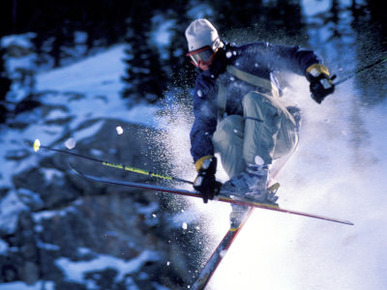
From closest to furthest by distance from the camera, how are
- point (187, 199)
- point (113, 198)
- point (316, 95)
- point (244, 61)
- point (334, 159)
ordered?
point (316, 95)
point (244, 61)
point (334, 159)
point (187, 199)
point (113, 198)

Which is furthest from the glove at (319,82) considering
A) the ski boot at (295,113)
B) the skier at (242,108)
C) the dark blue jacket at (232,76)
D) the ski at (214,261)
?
the ski at (214,261)

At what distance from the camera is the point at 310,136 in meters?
3.62

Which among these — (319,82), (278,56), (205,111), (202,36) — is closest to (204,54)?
(202,36)

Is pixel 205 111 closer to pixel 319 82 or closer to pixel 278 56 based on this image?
pixel 278 56

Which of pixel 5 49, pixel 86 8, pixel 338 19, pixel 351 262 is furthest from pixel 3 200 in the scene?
pixel 338 19

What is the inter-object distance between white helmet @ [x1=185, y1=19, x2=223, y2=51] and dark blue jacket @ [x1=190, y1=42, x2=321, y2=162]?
0.26 ft

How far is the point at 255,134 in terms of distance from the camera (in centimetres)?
169

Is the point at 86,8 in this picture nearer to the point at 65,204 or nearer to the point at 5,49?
the point at 5,49

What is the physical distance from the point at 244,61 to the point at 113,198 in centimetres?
581

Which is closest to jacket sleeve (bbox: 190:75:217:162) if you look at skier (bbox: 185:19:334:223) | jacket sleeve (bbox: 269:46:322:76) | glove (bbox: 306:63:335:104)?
skier (bbox: 185:19:334:223)

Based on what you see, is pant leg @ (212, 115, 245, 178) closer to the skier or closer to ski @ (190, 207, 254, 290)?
the skier

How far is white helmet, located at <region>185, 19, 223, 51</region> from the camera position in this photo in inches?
76.2

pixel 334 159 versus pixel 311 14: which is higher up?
pixel 311 14

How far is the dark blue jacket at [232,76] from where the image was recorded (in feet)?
6.34
